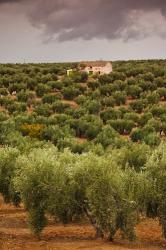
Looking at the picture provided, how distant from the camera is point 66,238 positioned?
36.2 m

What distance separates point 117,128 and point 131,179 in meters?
43.7

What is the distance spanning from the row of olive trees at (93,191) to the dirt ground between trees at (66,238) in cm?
87

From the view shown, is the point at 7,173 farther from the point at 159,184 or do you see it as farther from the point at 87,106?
the point at 87,106

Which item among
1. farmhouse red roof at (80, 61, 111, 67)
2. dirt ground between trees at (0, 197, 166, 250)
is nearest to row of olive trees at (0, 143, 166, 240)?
dirt ground between trees at (0, 197, 166, 250)

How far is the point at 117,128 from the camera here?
80.1 m

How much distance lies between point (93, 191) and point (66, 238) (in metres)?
4.50

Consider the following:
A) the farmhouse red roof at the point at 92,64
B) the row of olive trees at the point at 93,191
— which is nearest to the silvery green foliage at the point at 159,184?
the row of olive trees at the point at 93,191

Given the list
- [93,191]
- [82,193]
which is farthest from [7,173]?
[93,191]

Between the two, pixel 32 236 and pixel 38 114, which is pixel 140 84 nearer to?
pixel 38 114

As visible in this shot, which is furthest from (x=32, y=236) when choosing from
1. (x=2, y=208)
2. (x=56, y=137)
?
(x=56, y=137)

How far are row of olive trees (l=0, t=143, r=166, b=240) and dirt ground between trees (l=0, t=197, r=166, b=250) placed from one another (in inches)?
34.4

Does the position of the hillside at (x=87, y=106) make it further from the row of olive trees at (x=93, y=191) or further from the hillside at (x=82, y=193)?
the row of olive trees at (x=93, y=191)

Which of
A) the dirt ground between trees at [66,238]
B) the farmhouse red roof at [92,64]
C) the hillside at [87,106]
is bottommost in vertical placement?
the dirt ground between trees at [66,238]

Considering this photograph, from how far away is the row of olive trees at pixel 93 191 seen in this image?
1325 inches
